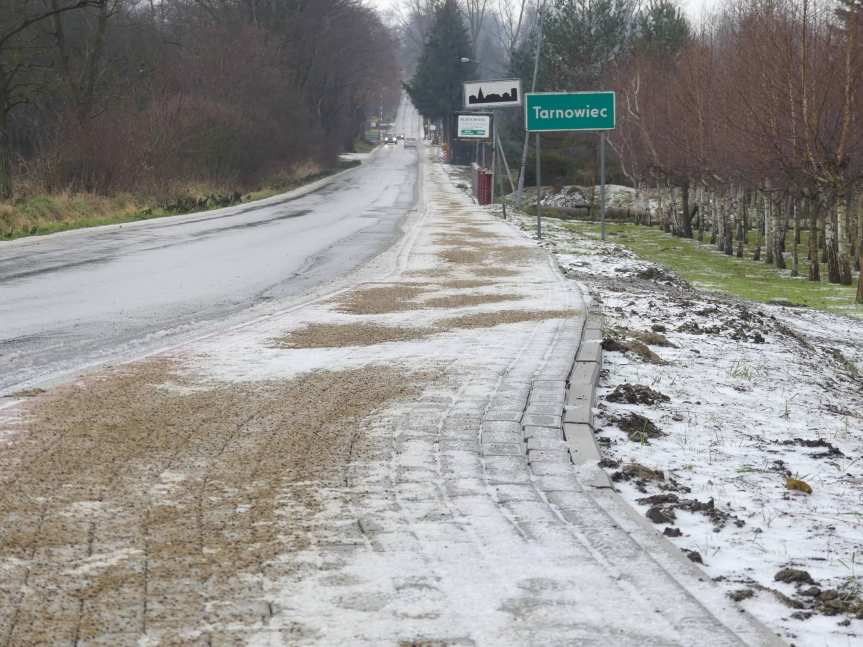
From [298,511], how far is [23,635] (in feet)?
4.83

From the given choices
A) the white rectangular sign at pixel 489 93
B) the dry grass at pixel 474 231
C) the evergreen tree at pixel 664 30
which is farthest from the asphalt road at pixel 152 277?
the evergreen tree at pixel 664 30

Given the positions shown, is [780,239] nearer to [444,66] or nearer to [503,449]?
[503,449]

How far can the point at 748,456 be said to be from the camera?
20.3ft

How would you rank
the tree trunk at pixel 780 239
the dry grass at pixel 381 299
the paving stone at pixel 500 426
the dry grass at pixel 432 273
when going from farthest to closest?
the tree trunk at pixel 780 239 < the dry grass at pixel 432 273 < the dry grass at pixel 381 299 < the paving stone at pixel 500 426

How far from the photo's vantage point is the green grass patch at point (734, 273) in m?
22.3

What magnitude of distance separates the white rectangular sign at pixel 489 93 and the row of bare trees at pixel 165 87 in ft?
37.3

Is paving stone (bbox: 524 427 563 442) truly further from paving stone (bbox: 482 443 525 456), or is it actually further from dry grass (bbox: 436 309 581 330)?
dry grass (bbox: 436 309 581 330)

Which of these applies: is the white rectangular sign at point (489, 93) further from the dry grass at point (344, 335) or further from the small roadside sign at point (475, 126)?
the dry grass at point (344, 335)

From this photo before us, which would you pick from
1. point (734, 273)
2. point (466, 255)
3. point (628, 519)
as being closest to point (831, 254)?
point (734, 273)

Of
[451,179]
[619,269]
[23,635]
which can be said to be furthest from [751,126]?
[451,179]

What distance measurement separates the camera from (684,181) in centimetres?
4278

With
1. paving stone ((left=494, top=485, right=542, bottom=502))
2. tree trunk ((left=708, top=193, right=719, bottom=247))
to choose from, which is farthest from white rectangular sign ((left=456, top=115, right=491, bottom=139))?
paving stone ((left=494, top=485, right=542, bottom=502))

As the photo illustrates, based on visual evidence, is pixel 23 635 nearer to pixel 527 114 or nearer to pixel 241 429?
pixel 241 429

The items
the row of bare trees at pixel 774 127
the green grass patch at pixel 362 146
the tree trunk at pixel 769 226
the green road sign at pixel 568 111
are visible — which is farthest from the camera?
the green grass patch at pixel 362 146
